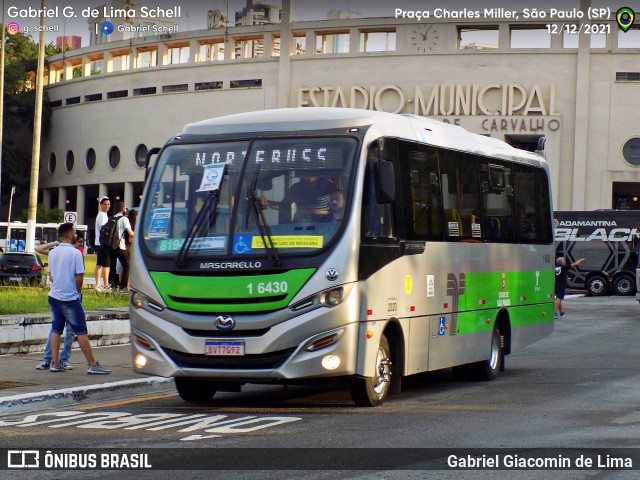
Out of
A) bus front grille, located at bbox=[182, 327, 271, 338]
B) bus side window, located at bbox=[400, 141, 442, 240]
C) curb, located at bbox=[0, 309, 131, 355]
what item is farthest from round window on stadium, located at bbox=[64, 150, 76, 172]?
bus front grille, located at bbox=[182, 327, 271, 338]

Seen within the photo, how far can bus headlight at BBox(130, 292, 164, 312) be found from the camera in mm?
11875

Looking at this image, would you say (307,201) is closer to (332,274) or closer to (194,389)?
(332,274)

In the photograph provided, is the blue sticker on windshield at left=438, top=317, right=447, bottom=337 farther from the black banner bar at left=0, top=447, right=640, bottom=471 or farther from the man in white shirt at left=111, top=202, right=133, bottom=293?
the man in white shirt at left=111, top=202, right=133, bottom=293

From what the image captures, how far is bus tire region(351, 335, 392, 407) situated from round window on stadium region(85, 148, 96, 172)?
74691mm

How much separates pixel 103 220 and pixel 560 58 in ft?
162

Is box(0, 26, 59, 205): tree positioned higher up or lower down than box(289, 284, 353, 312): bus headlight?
higher up

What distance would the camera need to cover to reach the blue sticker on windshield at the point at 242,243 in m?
11.7

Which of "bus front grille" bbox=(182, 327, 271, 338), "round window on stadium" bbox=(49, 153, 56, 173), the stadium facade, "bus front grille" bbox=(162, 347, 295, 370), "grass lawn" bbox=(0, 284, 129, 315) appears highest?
the stadium facade

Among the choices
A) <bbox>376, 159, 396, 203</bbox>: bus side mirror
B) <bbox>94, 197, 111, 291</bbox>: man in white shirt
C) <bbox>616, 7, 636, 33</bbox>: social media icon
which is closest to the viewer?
<bbox>376, 159, 396, 203</bbox>: bus side mirror

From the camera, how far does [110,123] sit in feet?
271

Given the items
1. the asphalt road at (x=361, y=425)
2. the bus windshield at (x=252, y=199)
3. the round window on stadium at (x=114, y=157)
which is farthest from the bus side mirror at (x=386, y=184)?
the round window on stadium at (x=114, y=157)

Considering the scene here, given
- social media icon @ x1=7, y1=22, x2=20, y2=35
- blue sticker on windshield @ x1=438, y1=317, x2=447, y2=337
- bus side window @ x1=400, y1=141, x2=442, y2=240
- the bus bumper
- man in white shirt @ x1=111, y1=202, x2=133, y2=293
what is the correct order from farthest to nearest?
social media icon @ x1=7, y1=22, x2=20, y2=35
man in white shirt @ x1=111, y1=202, x2=133, y2=293
blue sticker on windshield @ x1=438, y1=317, x2=447, y2=337
bus side window @ x1=400, y1=141, x2=442, y2=240
the bus bumper

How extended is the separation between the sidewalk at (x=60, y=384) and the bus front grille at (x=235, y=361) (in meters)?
1.27

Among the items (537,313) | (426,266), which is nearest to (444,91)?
(537,313)
